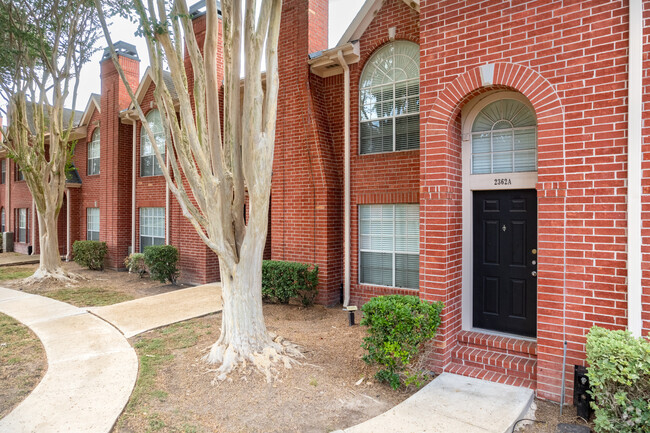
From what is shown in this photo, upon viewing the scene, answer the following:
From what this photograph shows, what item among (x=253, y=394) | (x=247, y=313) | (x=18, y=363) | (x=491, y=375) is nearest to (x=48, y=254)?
(x=18, y=363)

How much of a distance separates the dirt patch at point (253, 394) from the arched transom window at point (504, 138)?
334 centimetres

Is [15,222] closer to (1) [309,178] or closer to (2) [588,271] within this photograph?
(1) [309,178]

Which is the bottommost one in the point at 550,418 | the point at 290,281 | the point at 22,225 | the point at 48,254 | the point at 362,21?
the point at 550,418

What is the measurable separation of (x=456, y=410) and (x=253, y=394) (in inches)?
88.6

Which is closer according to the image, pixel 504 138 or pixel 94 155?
pixel 504 138

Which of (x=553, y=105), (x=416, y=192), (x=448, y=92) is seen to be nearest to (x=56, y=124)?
(x=416, y=192)

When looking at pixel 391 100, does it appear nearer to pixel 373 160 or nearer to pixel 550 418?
pixel 373 160

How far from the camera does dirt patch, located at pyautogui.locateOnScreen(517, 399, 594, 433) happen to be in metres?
3.91

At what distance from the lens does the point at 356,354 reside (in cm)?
573

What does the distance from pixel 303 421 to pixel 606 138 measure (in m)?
4.38

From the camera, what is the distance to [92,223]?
16688 mm

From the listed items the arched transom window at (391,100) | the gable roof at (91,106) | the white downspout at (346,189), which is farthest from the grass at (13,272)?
the arched transom window at (391,100)

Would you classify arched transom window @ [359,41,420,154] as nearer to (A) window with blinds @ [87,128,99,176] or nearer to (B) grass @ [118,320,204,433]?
(B) grass @ [118,320,204,433]

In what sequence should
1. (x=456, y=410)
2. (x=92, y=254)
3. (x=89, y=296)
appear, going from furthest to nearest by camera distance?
(x=92, y=254) < (x=89, y=296) < (x=456, y=410)
